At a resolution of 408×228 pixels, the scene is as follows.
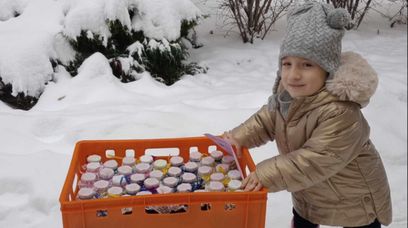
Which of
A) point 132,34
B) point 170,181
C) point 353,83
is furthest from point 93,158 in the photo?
point 132,34

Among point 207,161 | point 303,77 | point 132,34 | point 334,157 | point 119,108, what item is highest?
point 303,77

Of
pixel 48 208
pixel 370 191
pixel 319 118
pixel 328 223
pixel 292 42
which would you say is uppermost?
pixel 292 42

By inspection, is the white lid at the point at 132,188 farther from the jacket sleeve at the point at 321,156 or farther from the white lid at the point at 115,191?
the jacket sleeve at the point at 321,156

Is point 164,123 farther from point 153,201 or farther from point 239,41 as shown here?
point 239,41

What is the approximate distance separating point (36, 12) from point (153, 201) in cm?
229

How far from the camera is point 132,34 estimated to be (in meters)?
3.17

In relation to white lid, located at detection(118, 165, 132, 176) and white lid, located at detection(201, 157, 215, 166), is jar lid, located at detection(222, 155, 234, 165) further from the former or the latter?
white lid, located at detection(118, 165, 132, 176)

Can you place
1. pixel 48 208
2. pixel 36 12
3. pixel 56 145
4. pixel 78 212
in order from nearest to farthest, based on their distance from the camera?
pixel 78 212 < pixel 48 208 < pixel 56 145 < pixel 36 12

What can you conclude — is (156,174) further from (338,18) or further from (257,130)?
(338,18)

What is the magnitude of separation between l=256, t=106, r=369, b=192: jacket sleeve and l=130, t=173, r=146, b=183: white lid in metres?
0.32

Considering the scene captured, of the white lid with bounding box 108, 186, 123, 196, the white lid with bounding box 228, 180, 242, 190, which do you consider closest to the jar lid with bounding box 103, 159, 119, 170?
the white lid with bounding box 108, 186, 123, 196

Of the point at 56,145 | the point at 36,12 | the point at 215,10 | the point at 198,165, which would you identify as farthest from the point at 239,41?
the point at 198,165

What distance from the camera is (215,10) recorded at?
3678 mm

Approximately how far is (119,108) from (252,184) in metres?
1.52
